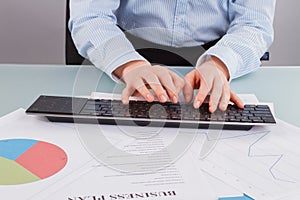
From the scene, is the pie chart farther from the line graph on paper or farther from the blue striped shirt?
the blue striped shirt

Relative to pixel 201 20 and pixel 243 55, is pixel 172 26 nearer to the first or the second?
pixel 201 20

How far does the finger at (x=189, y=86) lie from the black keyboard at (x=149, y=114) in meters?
0.03

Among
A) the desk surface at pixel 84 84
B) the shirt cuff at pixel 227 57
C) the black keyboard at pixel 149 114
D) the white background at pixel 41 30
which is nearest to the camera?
the black keyboard at pixel 149 114

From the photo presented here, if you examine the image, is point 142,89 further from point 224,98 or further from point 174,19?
point 174,19

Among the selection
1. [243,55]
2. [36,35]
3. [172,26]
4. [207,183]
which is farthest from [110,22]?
[36,35]

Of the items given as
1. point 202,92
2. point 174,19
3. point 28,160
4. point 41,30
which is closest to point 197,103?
point 202,92

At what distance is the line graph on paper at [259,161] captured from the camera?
49cm

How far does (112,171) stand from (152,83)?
9.1 inches

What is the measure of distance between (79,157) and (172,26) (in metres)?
0.56

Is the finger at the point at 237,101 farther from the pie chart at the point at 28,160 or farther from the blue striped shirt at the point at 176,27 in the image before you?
the pie chart at the point at 28,160

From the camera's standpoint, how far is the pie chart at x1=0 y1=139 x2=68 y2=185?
0.49m

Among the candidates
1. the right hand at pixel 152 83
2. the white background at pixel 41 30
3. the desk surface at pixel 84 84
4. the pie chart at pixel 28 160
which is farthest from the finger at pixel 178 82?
the white background at pixel 41 30

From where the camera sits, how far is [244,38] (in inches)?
36.6

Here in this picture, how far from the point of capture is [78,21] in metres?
0.93
